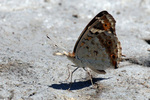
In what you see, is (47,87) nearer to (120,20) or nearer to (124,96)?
(124,96)

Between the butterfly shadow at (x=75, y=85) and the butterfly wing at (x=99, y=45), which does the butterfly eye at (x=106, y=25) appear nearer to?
the butterfly wing at (x=99, y=45)

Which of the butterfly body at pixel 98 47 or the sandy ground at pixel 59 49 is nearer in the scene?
the sandy ground at pixel 59 49

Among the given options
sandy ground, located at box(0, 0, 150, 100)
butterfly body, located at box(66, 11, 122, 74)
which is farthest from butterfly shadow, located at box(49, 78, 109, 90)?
butterfly body, located at box(66, 11, 122, 74)

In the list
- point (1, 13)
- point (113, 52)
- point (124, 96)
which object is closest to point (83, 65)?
point (113, 52)

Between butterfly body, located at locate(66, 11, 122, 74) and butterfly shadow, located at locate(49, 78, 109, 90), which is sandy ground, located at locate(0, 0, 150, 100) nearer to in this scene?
butterfly shadow, located at locate(49, 78, 109, 90)

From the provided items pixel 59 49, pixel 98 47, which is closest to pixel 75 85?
pixel 98 47

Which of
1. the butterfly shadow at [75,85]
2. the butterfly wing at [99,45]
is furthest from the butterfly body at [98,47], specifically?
the butterfly shadow at [75,85]
